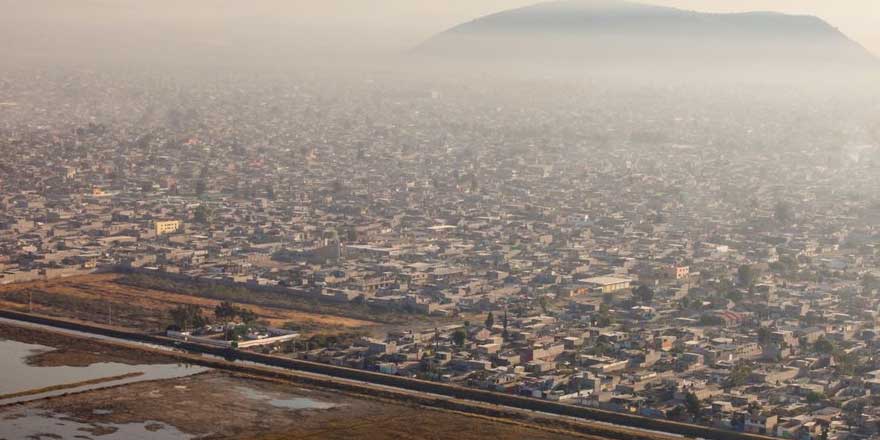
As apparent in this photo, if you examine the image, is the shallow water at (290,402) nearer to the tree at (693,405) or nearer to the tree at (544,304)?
the tree at (693,405)

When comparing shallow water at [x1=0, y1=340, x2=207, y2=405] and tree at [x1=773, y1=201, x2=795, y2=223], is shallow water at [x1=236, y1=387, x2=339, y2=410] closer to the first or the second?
shallow water at [x1=0, y1=340, x2=207, y2=405]

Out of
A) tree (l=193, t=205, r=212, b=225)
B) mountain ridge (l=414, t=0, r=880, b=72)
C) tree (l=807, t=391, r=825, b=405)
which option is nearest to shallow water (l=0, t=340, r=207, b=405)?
tree (l=807, t=391, r=825, b=405)

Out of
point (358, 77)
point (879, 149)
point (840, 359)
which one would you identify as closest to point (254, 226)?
point (840, 359)

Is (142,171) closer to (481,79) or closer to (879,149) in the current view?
(879,149)

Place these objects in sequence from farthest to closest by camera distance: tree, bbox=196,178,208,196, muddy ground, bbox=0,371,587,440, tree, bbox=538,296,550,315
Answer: tree, bbox=196,178,208,196 < tree, bbox=538,296,550,315 < muddy ground, bbox=0,371,587,440

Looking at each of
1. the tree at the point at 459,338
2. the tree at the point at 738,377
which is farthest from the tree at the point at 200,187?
the tree at the point at 738,377

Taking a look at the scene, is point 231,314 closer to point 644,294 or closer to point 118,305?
point 118,305
